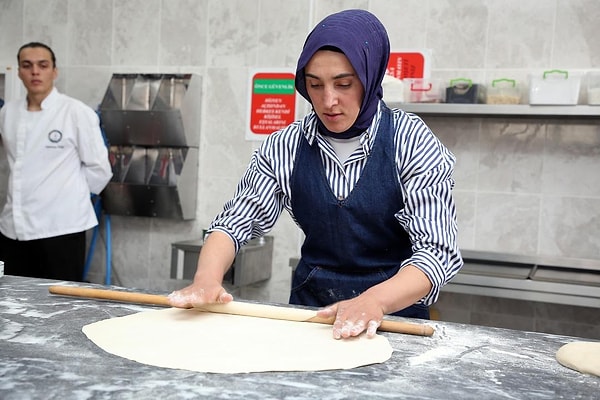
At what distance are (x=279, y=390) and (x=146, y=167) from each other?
8.59ft

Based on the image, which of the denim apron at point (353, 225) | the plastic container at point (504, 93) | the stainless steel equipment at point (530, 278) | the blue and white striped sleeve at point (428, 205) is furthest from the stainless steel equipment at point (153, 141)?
the blue and white striped sleeve at point (428, 205)

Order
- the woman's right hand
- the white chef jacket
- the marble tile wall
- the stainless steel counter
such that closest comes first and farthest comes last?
the stainless steel counter, the woman's right hand, the marble tile wall, the white chef jacket

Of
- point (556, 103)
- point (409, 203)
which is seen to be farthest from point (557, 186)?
point (409, 203)

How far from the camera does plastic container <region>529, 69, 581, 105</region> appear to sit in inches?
99.4

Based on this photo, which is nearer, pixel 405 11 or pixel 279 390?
pixel 279 390

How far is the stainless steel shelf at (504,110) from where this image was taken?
251cm

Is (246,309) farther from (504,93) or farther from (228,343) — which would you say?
(504,93)

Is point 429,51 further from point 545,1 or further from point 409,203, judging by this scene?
point 409,203

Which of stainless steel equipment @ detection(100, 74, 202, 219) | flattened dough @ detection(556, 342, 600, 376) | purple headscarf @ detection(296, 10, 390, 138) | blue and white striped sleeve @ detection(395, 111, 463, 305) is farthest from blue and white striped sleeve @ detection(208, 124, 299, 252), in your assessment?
stainless steel equipment @ detection(100, 74, 202, 219)

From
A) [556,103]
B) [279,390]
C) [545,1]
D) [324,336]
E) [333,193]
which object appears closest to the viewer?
[279,390]

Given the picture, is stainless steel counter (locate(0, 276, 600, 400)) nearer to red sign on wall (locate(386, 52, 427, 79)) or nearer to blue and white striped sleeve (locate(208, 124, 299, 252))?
blue and white striped sleeve (locate(208, 124, 299, 252))

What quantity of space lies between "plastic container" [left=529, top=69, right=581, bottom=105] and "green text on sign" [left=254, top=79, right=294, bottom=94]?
1153mm

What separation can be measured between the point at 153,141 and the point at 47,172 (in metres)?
0.54

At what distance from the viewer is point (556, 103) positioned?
2.54m
